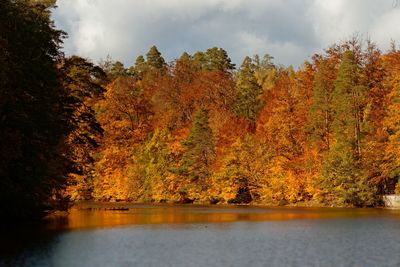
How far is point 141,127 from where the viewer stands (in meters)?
99.9

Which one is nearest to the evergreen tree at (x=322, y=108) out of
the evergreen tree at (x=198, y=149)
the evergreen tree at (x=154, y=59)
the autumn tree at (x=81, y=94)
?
the evergreen tree at (x=198, y=149)

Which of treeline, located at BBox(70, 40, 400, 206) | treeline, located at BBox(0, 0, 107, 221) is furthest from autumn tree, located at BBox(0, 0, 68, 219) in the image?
treeline, located at BBox(70, 40, 400, 206)

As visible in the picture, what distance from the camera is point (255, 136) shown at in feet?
279

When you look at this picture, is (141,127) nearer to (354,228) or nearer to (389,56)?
(389,56)

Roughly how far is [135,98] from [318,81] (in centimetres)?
3790

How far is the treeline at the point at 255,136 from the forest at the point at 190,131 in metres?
0.18

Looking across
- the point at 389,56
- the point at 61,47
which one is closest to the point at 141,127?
the point at 389,56

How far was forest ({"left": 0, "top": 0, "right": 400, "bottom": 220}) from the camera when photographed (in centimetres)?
3838

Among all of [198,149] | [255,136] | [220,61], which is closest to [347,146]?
[255,136]

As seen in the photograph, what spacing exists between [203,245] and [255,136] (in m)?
57.6

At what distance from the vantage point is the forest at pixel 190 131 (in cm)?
3838

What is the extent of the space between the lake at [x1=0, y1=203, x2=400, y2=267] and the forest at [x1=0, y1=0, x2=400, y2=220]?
595 cm

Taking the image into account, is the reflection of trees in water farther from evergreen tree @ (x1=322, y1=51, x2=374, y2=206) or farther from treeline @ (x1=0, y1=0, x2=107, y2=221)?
evergreen tree @ (x1=322, y1=51, x2=374, y2=206)

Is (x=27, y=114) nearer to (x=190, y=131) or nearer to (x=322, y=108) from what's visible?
(x=322, y=108)
